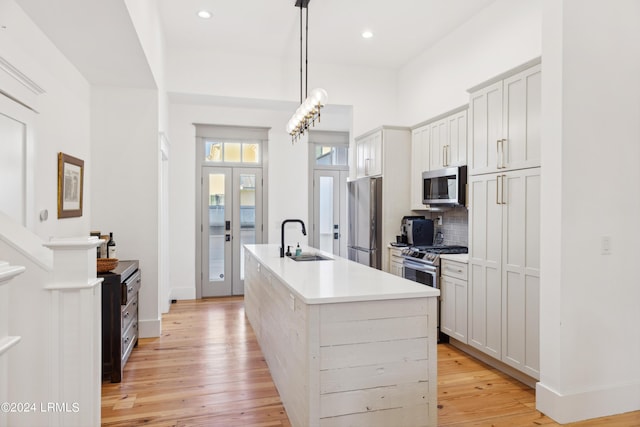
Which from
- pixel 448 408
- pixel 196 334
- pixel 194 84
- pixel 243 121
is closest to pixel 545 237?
pixel 448 408

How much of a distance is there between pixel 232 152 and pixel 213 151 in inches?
11.1

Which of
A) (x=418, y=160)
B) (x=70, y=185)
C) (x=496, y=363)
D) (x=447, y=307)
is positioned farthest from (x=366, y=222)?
(x=70, y=185)

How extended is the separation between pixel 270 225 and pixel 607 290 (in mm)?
4509

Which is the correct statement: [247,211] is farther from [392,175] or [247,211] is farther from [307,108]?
[307,108]

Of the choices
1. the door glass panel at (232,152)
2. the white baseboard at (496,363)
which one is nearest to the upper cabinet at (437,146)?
the white baseboard at (496,363)

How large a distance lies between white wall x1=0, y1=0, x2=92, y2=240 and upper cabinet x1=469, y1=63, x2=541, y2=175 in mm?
3302

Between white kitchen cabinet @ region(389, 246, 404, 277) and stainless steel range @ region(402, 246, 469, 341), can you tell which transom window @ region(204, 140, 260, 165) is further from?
stainless steel range @ region(402, 246, 469, 341)

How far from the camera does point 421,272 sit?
4.01 meters

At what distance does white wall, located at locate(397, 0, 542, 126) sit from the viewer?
353cm

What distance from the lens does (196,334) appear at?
165 inches

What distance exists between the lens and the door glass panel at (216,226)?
19.7ft

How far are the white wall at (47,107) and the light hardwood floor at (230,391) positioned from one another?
130cm

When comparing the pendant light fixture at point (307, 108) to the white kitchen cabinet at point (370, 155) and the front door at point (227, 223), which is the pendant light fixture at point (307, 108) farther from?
the front door at point (227, 223)

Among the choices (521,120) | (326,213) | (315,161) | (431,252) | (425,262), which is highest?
(315,161)
